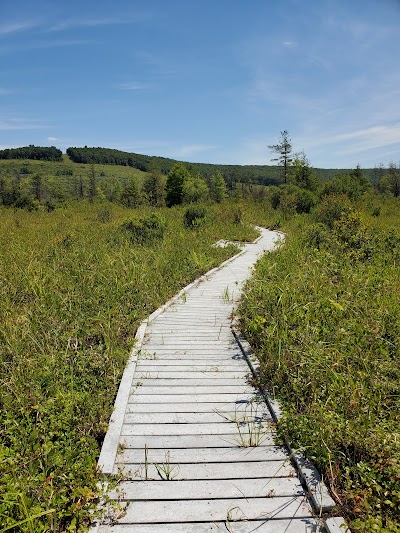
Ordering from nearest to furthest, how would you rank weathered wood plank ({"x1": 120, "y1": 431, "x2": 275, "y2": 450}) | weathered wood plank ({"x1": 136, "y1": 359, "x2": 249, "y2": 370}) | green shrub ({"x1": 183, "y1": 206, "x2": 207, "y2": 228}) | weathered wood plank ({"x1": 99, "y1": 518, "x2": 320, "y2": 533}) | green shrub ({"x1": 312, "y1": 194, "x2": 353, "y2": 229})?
weathered wood plank ({"x1": 99, "y1": 518, "x2": 320, "y2": 533}), weathered wood plank ({"x1": 120, "y1": 431, "x2": 275, "y2": 450}), weathered wood plank ({"x1": 136, "y1": 359, "x2": 249, "y2": 370}), green shrub ({"x1": 312, "y1": 194, "x2": 353, "y2": 229}), green shrub ({"x1": 183, "y1": 206, "x2": 207, "y2": 228})

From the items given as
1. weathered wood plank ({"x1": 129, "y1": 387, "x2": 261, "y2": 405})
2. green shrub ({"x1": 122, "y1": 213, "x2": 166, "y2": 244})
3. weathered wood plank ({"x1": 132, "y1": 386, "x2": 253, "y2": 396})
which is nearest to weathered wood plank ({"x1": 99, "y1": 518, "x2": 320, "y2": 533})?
weathered wood plank ({"x1": 129, "y1": 387, "x2": 261, "y2": 405})

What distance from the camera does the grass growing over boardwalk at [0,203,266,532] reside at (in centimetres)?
238

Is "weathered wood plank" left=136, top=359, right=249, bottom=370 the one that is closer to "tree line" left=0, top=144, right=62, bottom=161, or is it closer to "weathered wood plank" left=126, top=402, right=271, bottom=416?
"weathered wood plank" left=126, top=402, right=271, bottom=416

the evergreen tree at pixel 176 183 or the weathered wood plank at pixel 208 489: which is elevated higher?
the evergreen tree at pixel 176 183

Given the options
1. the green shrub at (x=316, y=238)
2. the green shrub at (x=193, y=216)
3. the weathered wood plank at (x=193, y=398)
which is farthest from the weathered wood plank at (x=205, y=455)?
the green shrub at (x=193, y=216)

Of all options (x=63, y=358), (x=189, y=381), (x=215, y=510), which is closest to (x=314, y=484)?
(x=215, y=510)

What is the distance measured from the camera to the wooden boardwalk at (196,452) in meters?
2.32

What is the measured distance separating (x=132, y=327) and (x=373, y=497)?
397 cm

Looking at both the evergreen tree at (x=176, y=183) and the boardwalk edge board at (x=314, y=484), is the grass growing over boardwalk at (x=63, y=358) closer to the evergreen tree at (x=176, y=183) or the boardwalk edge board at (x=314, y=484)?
the boardwalk edge board at (x=314, y=484)

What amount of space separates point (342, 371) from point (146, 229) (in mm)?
9742

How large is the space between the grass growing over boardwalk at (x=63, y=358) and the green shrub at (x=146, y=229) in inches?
78.2

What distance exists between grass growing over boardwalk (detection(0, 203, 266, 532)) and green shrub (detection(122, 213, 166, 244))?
1.99 metres

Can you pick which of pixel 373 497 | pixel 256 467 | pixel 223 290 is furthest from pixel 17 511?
pixel 223 290

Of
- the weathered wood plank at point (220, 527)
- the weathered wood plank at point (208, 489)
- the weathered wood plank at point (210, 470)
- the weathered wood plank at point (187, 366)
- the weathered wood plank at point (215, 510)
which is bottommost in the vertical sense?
the weathered wood plank at point (220, 527)
